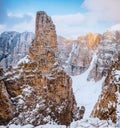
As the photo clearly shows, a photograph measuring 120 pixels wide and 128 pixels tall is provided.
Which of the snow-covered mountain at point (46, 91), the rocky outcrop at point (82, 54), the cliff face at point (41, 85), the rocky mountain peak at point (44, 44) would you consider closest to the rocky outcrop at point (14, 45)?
the rocky outcrop at point (82, 54)

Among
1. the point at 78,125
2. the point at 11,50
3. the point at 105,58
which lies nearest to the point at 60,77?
the point at 78,125

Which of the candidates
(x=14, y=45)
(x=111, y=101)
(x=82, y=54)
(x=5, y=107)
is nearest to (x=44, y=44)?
(x=5, y=107)

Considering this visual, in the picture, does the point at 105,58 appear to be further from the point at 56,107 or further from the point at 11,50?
the point at 56,107

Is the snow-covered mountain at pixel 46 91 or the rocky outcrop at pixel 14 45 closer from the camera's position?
the snow-covered mountain at pixel 46 91

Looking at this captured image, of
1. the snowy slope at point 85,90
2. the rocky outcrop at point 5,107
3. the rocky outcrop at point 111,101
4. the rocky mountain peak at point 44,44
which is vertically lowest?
the snowy slope at point 85,90

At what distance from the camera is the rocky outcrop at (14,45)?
108 meters

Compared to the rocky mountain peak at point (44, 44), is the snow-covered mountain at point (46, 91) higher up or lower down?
lower down

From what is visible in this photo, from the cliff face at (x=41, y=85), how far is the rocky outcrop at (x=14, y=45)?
59164 millimetres

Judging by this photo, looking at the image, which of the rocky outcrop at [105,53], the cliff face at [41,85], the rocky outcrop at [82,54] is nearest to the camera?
the cliff face at [41,85]

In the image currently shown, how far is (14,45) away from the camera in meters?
121

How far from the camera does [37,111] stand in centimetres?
3853

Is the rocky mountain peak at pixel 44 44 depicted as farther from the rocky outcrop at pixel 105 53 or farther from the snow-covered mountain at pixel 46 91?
the rocky outcrop at pixel 105 53

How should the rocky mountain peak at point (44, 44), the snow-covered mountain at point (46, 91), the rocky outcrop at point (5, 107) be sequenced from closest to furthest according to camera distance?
1. the snow-covered mountain at point (46, 91)
2. the rocky outcrop at point (5, 107)
3. the rocky mountain peak at point (44, 44)

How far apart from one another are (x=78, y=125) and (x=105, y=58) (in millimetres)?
87539
